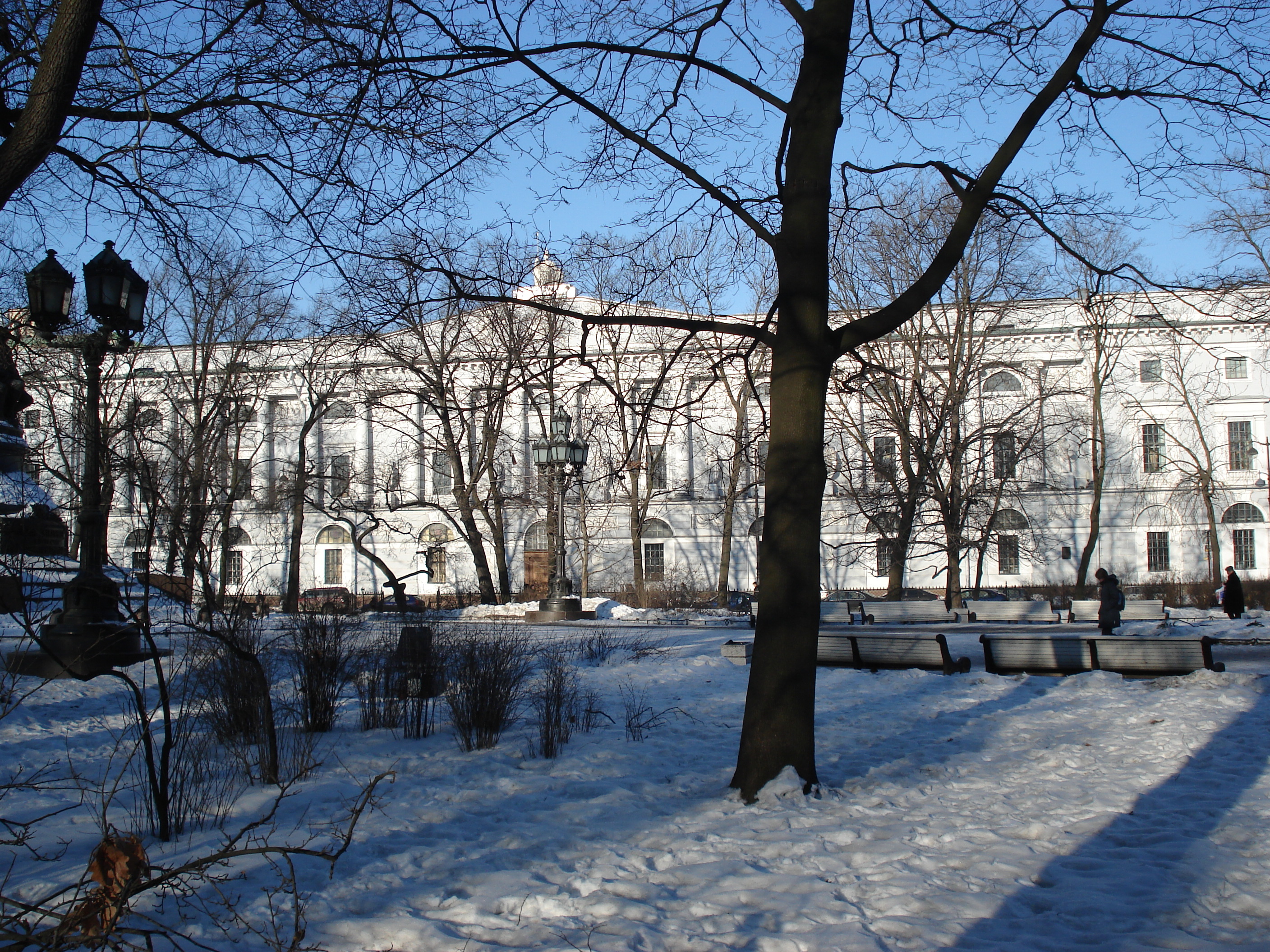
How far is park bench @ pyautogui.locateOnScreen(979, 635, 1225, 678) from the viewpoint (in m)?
10.4

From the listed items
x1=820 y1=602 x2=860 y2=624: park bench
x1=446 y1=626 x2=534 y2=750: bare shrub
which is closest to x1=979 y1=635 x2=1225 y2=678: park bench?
x1=446 y1=626 x2=534 y2=750: bare shrub

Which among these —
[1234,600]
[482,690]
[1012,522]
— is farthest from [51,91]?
[1012,522]

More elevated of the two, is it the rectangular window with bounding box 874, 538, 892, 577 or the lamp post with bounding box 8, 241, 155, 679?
the lamp post with bounding box 8, 241, 155, 679

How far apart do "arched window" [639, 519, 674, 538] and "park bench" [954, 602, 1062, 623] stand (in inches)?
1008

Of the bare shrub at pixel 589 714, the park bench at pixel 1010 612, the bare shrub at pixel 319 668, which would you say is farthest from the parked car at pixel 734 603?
the bare shrub at pixel 319 668

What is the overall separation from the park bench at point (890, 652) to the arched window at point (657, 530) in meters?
35.1

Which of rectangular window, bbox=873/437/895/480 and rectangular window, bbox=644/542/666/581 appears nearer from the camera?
rectangular window, bbox=873/437/895/480

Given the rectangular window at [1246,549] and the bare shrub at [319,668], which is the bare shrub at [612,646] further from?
the rectangular window at [1246,549]

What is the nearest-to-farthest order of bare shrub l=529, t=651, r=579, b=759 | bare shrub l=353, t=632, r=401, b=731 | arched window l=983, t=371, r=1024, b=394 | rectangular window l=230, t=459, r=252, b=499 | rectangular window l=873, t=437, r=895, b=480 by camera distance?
1. bare shrub l=529, t=651, r=579, b=759
2. bare shrub l=353, t=632, r=401, b=731
3. rectangular window l=230, t=459, r=252, b=499
4. rectangular window l=873, t=437, r=895, b=480
5. arched window l=983, t=371, r=1024, b=394

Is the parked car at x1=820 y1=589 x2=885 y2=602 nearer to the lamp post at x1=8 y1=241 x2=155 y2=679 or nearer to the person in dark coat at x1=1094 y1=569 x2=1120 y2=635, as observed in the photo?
the person in dark coat at x1=1094 y1=569 x2=1120 y2=635

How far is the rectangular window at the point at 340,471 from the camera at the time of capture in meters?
38.9

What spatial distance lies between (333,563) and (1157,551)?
39.4 metres

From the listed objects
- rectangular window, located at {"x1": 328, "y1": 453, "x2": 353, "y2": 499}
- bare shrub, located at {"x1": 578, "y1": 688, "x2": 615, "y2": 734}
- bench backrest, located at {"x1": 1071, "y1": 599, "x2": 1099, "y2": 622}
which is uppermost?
rectangular window, located at {"x1": 328, "y1": 453, "x2": 353, "y2": 499}

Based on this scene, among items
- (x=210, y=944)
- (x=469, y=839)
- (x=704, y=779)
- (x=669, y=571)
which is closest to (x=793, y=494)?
(x=704, y=779)
